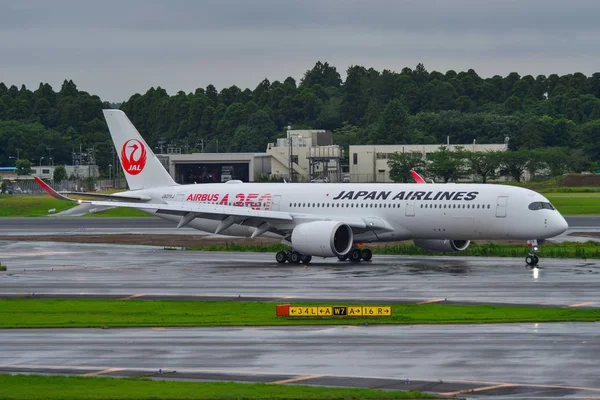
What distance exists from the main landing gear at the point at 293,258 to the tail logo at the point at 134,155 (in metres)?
14.3

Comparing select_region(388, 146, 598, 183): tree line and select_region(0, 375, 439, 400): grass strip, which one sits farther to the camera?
select_region(388, 146, 598, 183): tree line

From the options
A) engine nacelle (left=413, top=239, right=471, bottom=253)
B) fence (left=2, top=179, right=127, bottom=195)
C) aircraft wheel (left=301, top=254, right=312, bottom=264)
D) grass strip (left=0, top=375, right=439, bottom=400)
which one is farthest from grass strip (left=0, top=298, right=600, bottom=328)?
fence (left=2, top=179, right=127, bottom=195)

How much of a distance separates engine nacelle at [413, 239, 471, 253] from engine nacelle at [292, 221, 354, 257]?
16.6ft

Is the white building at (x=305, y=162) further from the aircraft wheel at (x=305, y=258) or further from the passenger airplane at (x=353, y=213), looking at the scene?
the aircraft wheel at (x=305, y=258)

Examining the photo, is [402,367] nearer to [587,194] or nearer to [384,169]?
[587,194]

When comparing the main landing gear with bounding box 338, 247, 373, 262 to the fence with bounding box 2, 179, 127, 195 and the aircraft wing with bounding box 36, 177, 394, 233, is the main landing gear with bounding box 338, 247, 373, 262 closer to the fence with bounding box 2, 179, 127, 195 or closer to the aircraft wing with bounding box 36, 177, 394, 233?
the aircraft wing with bounding box 36, 177, 394, 233

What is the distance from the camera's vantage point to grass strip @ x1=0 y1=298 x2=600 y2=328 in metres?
34.7

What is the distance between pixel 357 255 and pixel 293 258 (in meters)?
3.69

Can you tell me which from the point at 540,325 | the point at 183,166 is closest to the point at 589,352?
the point at 540,325

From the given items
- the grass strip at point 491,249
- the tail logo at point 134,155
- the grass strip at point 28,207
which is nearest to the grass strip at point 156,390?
the grass strip at point 491,249

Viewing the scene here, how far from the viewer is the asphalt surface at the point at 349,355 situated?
24.8 metres

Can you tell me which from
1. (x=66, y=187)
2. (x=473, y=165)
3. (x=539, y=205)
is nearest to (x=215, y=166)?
(x=66, y=187)

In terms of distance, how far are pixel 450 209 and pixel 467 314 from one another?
20.3m

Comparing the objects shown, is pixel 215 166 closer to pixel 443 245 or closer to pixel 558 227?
pixel 443 245
